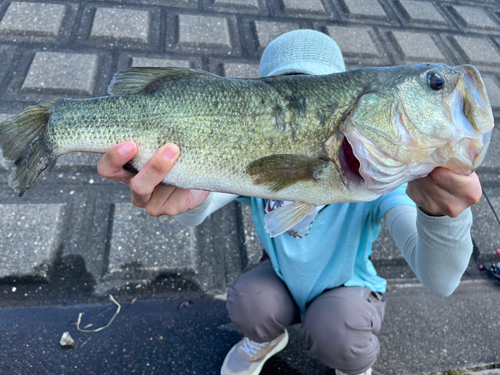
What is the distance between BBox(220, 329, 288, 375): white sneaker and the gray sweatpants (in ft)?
0.36

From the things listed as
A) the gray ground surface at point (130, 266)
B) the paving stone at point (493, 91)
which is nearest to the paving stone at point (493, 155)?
the gray ground surface at point (130, 266)

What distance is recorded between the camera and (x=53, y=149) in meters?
1.44

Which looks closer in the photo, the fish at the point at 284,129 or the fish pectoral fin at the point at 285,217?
the fish at the point at 284,129

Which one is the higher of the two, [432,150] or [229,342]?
[432,150]

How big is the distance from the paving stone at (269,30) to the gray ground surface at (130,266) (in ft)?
1.22

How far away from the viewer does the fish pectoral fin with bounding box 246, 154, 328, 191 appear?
131 centimetres

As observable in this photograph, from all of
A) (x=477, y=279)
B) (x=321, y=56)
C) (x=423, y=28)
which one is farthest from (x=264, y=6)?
(x=477, y=279)

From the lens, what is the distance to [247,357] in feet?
6.67

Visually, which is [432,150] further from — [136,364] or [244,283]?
[136,364]

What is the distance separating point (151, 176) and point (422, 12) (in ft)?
16.4

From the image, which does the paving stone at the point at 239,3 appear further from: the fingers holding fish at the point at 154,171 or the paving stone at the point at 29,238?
the fingers holding fish at the point at 154,171

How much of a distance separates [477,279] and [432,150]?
1.84m

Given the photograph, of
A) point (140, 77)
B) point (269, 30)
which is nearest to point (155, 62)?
point (269, 30)

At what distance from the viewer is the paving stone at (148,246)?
2.44m
